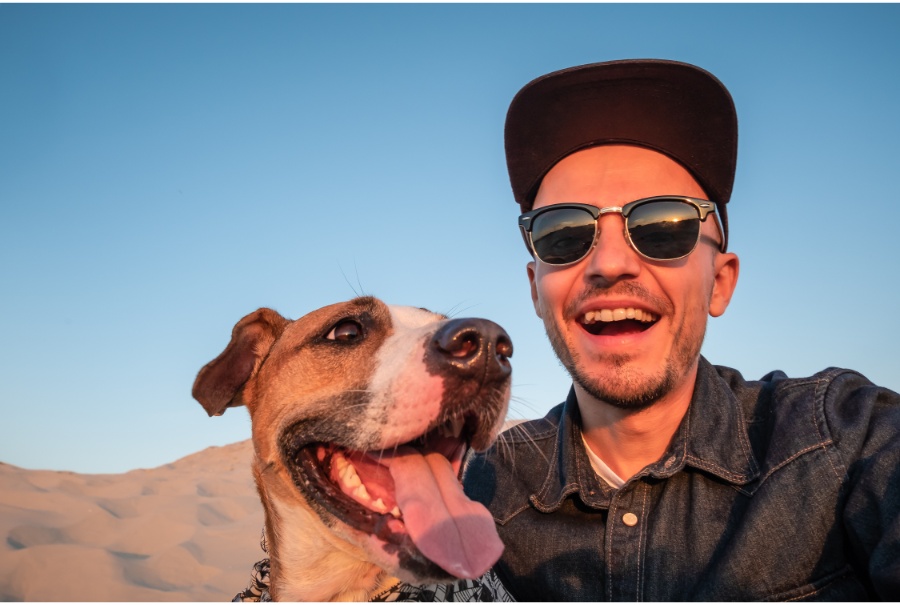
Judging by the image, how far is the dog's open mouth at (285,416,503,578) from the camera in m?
2.56

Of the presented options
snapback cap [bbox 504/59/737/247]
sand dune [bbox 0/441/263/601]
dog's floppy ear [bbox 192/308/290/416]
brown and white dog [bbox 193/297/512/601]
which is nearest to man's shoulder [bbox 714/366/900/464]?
snapback cap [bbox 504/59/737/247]

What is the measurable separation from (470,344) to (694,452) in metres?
1.37

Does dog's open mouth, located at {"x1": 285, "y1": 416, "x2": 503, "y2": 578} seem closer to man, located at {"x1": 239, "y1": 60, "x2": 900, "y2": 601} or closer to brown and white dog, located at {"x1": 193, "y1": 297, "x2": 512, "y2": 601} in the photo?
brown and white dog, located at {"x1": 193, "y1": 297, "x2": 512, "y2": 601}

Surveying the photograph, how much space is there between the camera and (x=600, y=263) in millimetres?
3514

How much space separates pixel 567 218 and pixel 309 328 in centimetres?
155

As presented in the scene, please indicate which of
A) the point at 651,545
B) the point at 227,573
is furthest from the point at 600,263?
the point at 227,573

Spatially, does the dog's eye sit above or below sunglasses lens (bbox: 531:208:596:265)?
below

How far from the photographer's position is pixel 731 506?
3.10 metres

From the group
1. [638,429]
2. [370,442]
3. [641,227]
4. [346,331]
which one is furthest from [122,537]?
[641,227]

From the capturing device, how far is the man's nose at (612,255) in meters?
3.48

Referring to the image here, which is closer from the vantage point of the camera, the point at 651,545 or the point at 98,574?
the point at 651,545

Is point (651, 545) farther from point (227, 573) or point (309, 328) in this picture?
point (227, 573)

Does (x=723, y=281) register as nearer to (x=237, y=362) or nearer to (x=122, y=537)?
(x=237, y=362)

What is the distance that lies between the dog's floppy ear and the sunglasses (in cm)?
164
